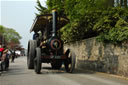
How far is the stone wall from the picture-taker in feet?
29.6

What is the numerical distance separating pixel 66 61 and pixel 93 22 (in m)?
4.66

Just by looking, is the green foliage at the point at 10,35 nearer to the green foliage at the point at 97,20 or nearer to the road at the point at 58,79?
the green foliage at the point at 97,20

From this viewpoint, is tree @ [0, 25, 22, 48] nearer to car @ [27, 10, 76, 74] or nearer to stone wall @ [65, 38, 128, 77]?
stone wall @ [65, 38, 128, 77]

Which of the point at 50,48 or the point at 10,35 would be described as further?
the point at 10,35

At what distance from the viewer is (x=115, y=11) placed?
12.2 meters

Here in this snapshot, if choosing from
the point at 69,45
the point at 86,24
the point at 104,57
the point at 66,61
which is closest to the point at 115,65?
the point at 104,57

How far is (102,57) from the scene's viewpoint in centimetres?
1091

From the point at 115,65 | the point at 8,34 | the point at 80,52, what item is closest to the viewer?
the point at 115,65

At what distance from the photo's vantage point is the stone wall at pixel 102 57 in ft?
29.6

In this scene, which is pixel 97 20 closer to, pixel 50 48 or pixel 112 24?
pixel 112 24

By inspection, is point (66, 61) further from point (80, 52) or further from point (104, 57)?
point (80, 52)

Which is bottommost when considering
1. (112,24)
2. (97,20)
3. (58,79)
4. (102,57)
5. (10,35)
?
(58,79)

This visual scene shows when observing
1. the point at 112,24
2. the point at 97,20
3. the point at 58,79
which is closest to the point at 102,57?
the point at 112,24

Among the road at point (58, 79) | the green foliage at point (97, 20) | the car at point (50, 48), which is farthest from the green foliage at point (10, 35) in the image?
the road at point (58, 79)
